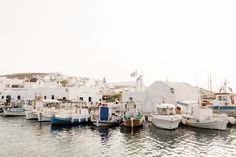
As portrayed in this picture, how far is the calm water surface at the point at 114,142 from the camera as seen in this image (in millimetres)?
23922

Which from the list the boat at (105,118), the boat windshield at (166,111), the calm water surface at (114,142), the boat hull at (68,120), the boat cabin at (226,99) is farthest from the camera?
the boat cabin at (226,99)

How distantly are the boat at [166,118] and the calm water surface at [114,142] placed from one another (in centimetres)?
82

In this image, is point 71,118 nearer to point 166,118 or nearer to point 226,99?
point 166,118

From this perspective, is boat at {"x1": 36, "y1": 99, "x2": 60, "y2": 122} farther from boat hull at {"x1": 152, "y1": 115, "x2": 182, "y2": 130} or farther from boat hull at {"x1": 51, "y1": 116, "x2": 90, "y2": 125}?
boat hull at {"x1": 152, "y1": 115, "x2": 182, "y2": 130}

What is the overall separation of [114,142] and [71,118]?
1434 cm

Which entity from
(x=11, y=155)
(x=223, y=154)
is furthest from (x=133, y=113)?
(x=11, y=155)

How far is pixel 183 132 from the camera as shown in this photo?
34.3 metres

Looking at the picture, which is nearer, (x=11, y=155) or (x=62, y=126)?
(x=11, y=155)

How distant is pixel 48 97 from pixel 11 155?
47.3 m

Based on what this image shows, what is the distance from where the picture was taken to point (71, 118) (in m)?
41.3

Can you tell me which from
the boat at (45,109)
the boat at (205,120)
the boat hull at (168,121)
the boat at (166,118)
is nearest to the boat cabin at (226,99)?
the boat at (205,120)

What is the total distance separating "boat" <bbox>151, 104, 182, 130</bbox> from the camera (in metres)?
35.3

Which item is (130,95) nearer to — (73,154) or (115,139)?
(115,139)

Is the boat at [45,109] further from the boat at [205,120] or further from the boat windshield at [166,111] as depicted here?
the boat at [205,120]
